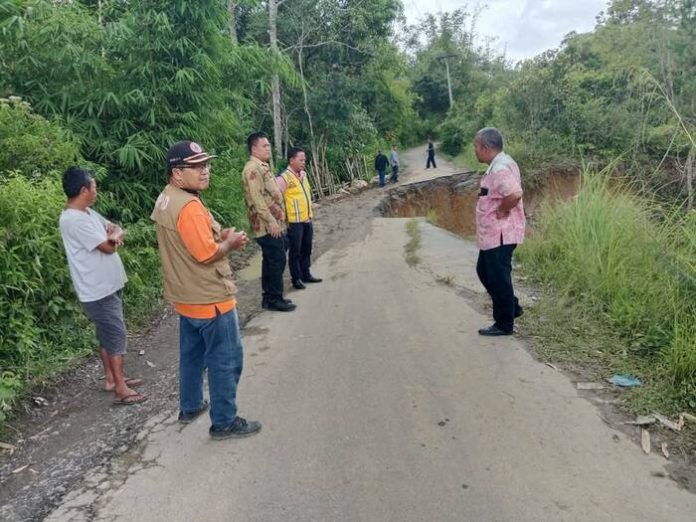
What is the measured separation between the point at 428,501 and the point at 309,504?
57 centimetres

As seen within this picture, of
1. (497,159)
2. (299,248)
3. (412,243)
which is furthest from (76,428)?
(412,243)

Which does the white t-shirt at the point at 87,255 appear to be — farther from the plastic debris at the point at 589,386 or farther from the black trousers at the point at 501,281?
the plastic debris at the point at 589,386

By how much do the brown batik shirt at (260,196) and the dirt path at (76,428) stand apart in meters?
1.37

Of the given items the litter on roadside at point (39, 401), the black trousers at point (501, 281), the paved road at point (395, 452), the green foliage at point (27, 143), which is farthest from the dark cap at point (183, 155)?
the green foliage at point (27, 143)

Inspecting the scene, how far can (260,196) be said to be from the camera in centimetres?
543

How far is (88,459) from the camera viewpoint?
3162 millimetres

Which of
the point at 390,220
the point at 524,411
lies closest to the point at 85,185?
the point at 524,411

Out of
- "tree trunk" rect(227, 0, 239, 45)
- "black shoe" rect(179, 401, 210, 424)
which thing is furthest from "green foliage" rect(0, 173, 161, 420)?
"tree trunk" rect(227, 0, 239, 45)

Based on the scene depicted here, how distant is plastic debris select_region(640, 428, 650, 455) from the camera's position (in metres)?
3.00

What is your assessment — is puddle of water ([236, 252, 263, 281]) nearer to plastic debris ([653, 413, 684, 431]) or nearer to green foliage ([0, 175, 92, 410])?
green foliage ([0, 175, 92, 410])

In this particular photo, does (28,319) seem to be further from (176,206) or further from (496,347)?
(496,347)

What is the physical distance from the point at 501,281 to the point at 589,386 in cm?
112

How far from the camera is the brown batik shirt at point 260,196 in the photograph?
5371 mm

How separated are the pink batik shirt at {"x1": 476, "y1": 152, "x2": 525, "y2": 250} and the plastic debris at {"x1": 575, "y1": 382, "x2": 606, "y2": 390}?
4.15 feet
